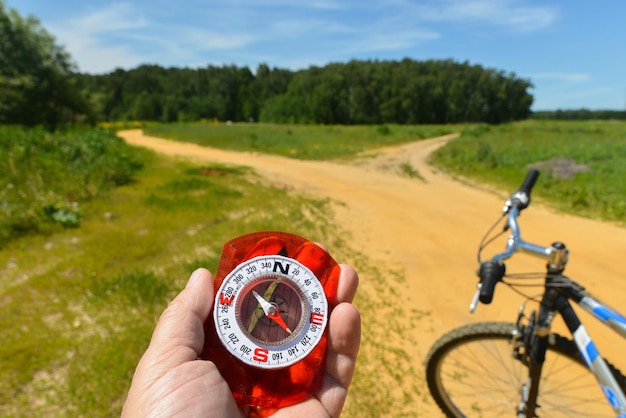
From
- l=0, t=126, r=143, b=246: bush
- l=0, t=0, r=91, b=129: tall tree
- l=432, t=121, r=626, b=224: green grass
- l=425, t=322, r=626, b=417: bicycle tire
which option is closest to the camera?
l=425, t=322, r=626, b=417: bicycle tire

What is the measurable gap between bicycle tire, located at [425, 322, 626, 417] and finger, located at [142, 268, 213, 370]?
1.94 metres

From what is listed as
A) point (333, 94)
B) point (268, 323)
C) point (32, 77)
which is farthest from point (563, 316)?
point (333, 94)

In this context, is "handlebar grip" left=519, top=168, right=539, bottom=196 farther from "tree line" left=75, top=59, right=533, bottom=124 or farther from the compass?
"tree line" left=75, top=59, right=533, bottom=124

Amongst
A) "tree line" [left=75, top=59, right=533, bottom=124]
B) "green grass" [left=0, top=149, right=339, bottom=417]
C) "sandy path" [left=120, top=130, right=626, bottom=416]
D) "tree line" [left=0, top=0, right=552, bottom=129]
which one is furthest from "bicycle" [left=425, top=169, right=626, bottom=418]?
"tree line" [left=75, top=59, right=533, bottom=124]

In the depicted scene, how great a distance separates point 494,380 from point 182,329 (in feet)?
9.68

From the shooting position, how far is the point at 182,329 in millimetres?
1532

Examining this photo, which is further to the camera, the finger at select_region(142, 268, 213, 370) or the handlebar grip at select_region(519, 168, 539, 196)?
the handlebar grip at select_region(519, 168, 539, 196)

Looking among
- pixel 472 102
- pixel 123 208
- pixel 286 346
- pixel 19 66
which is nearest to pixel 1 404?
pixel 286 346

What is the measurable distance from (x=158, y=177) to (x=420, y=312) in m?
9.34

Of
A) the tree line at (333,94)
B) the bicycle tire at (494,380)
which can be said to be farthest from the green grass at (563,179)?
the tree line at (333,94)

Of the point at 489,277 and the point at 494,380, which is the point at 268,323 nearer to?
the point at 489,277

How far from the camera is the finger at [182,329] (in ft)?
4.92

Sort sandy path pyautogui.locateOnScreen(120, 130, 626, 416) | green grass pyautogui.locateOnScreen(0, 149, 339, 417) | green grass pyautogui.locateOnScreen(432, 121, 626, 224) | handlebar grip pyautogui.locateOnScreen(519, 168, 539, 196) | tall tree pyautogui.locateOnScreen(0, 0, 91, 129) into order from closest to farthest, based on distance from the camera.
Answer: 1. handlebar grip pyautogui.locateOnScreen(519, 168, 539, 196)
2. green grass pyautogui.locateOnScreen(0, 149, 339, 417)
3. sandy path pyautogui.locateOnScreen(120, 130, 626, 416)
4. green grass pyautogui.locateOnScreen(432, 121, 626, 224)
5. tall tree pyautogui.locateOnScreen(0, 0, 91, 129)

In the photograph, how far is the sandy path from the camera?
476 centimetres
